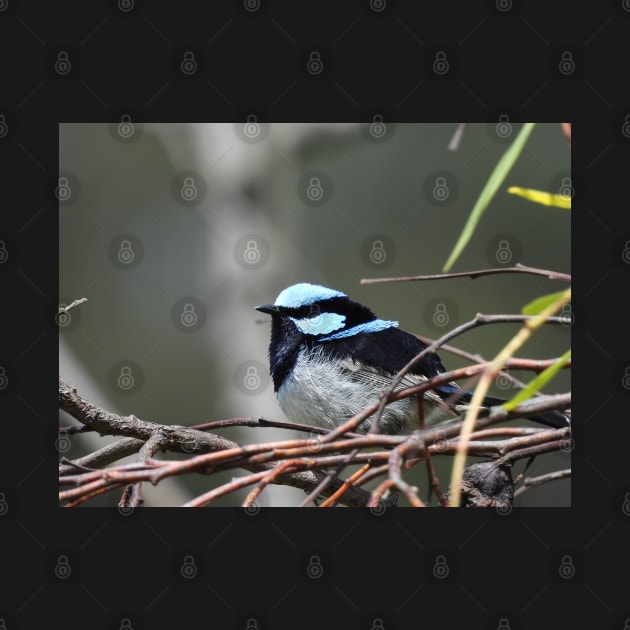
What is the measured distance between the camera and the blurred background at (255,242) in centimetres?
625

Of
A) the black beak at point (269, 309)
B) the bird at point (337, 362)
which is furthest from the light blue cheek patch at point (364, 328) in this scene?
the black beak at point (269, 309)

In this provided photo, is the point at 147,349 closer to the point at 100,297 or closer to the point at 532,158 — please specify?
the point at 100,297

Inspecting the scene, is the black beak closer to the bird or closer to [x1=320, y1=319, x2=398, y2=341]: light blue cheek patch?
the bird

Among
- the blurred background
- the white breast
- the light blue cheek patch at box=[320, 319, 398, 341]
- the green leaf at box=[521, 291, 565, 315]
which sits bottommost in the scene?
the white breast

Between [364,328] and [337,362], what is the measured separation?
11.2 inches

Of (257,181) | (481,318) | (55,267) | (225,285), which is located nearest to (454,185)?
(257,181)

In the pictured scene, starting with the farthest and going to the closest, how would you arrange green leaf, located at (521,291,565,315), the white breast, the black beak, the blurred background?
the blurred background, the black beak, the white breast, green leaf, located at (521,291,565,315)

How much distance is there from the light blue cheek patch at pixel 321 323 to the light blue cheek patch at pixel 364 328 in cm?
4

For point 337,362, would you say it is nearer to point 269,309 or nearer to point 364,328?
point 364,328

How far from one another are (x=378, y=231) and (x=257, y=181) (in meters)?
1.97

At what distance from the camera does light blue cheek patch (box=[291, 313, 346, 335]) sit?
375 centimetres

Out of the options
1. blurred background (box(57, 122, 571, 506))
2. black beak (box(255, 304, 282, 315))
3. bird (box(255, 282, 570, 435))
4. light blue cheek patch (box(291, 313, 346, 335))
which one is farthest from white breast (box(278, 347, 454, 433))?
blurred background (box(57, 122, 571, 506))

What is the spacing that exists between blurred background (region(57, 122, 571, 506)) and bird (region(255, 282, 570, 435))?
1.83 m

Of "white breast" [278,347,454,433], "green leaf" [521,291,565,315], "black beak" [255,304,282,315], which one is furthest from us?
"black beak" [255,304,282,315]
